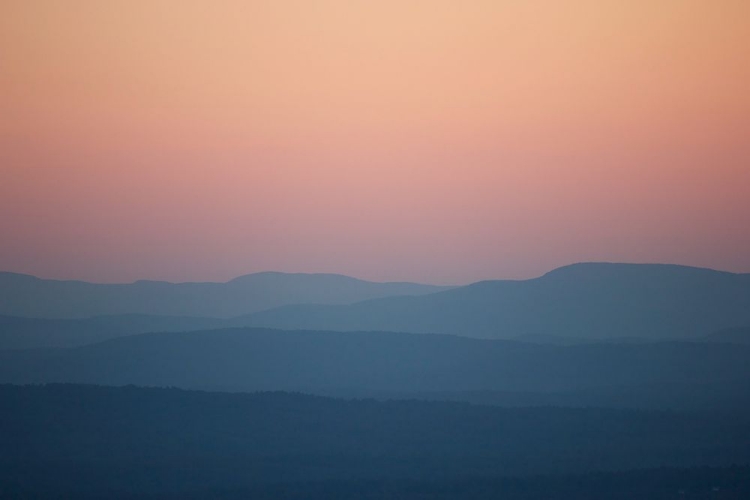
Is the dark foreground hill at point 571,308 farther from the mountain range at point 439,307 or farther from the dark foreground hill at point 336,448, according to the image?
the dark foreground hill at point 336,448

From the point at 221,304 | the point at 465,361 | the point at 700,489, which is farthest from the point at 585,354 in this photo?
the point at 221,304

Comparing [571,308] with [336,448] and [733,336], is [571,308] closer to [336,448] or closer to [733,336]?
[733,336]

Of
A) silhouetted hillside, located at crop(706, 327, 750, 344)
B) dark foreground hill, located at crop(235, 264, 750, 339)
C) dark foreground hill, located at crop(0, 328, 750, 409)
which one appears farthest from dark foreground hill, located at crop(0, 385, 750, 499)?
dark foreground hill, located at crop(235, 264, 750, 339)

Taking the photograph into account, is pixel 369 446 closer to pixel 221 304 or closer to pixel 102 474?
pixel 102 474

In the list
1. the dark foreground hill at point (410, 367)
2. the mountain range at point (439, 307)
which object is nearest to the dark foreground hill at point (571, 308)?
the mountain range at point (439, 307)

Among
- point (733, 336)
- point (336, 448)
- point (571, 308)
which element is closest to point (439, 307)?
point (571, 308)

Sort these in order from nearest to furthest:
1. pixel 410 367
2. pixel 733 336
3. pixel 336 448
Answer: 1. pixel 336 448
2. pixel 410 367
3. pixel 733 336
